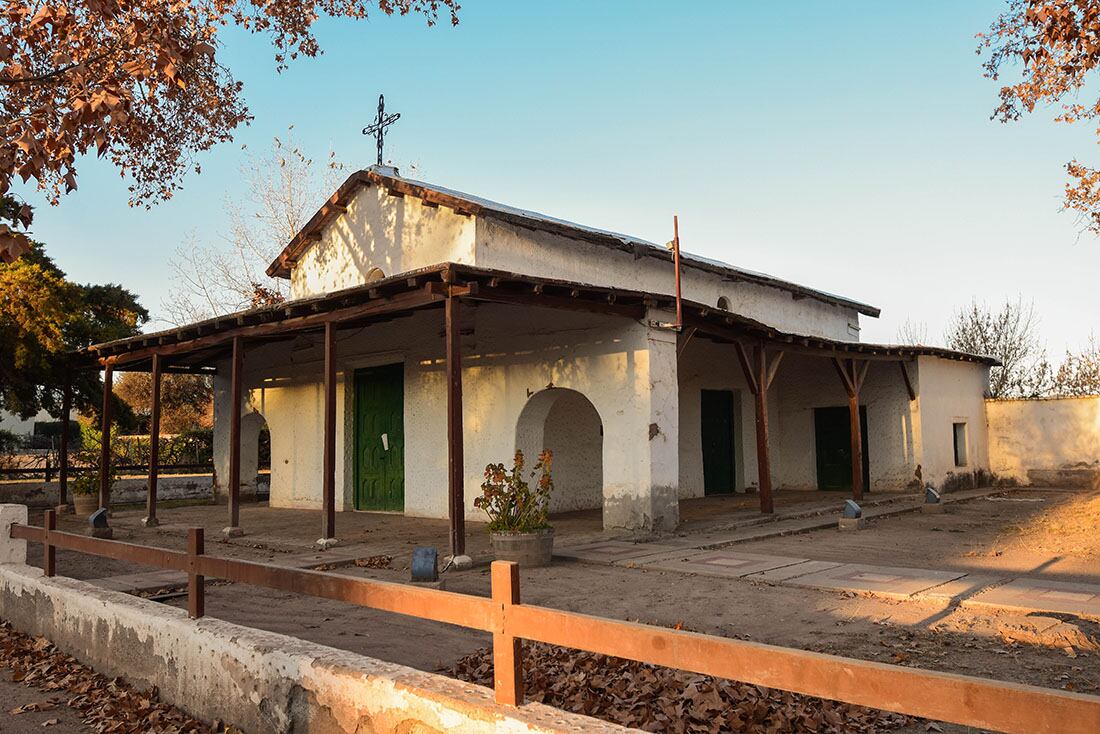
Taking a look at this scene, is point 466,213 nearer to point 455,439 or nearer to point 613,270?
point 613,270

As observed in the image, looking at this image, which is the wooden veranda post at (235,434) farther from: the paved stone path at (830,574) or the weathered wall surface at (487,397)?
the paved stone path at (830,574)

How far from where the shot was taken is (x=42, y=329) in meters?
15.8

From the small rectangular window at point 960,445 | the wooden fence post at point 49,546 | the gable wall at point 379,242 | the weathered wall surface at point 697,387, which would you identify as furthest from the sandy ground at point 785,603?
the small rectangular window at point 960,445

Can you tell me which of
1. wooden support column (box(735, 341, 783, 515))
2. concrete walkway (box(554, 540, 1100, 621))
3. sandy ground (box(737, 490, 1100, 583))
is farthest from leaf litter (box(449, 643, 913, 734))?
wooden support column (box(735, 341, 783, 515))

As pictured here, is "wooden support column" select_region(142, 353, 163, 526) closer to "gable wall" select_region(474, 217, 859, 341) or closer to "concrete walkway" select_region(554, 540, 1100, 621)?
"gable wall" select_region(474, 217, 859, 341)

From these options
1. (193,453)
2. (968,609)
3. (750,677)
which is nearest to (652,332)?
(968,609)

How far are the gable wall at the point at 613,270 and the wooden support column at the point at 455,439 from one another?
3.72 m

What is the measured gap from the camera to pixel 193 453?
87.8 ft

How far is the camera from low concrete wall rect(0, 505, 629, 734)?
3.03 metres

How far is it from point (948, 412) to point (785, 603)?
1375 cm

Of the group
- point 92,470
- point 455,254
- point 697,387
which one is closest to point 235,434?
point 455,254

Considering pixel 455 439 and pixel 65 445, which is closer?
pixel 455 439

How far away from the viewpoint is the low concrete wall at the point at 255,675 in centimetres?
303

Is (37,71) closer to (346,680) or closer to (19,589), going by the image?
(19,589)
